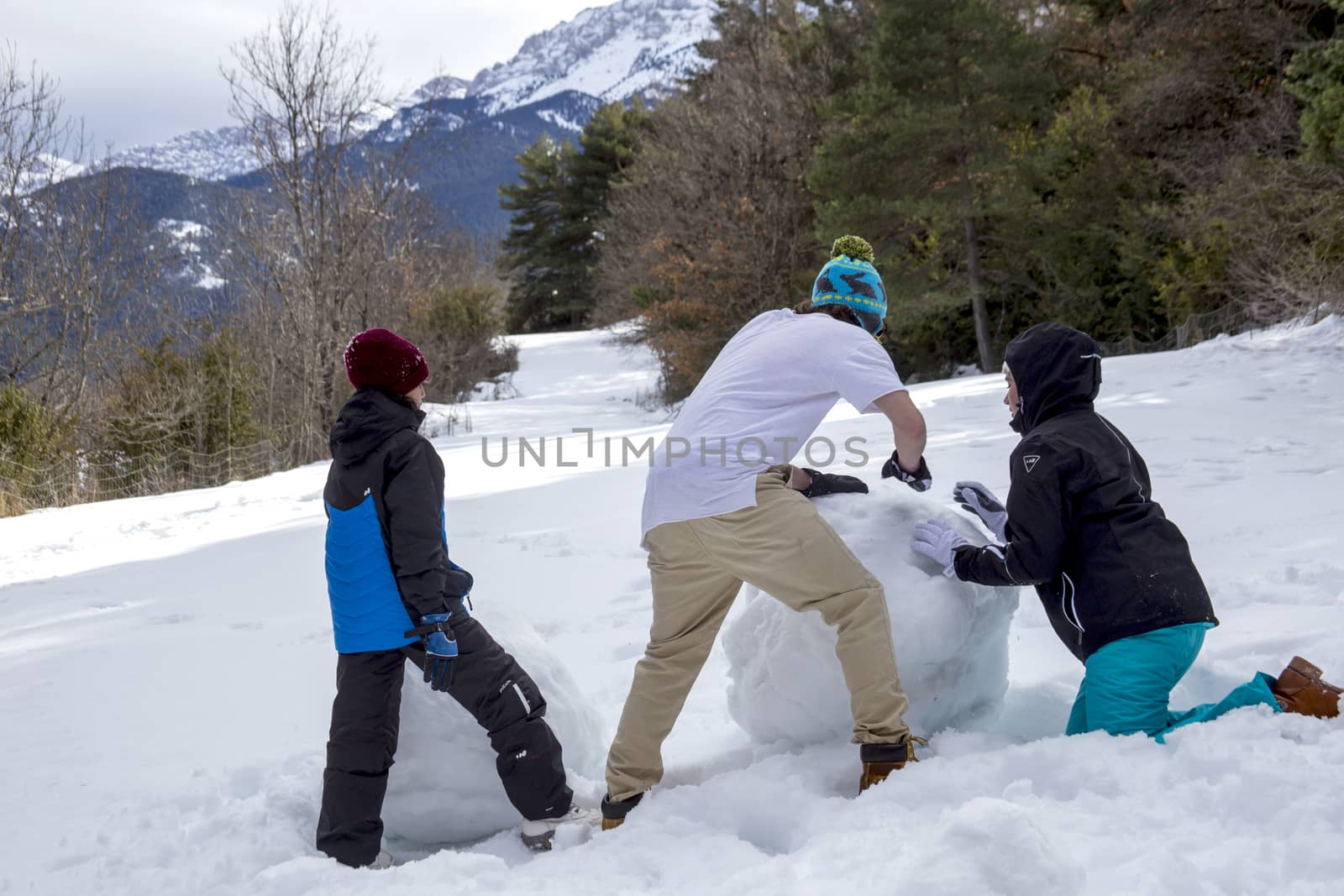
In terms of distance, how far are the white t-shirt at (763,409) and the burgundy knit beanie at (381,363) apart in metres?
0.80

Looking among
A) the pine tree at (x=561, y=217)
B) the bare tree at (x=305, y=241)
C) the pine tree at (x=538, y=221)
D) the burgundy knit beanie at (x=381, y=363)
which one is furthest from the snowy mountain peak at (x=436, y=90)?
the pine tree at (x=538, y=221)

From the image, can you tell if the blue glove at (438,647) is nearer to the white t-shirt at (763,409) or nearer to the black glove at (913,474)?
the white t-shirt at (763,409)

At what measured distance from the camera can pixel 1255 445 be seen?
6.86m

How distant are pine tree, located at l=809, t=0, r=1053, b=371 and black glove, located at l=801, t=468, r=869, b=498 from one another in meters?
15.8

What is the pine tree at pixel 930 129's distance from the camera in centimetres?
1797

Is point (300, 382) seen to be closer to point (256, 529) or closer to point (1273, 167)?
point (256, 529)

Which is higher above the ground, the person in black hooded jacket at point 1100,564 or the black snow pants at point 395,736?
the person in black hooded jacket at point 1100,564

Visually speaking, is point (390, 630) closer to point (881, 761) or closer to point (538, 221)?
point (881, 761)

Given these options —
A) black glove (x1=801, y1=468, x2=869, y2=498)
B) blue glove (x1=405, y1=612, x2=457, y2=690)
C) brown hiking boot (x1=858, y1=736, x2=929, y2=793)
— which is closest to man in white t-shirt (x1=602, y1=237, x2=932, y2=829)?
brown hiking boot (x1=858, y1=736, x2=929, y2=793)

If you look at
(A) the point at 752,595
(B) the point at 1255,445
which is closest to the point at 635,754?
(A) the point at 752,595

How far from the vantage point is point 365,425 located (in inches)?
104

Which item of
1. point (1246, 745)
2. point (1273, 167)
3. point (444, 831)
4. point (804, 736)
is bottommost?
point (444, 831)

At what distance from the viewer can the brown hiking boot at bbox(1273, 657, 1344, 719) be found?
7.60ft

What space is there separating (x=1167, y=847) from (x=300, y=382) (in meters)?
14.9
